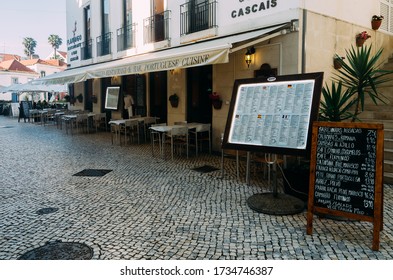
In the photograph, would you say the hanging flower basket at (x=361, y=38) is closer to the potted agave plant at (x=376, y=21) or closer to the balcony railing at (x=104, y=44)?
the potted agave plant at (x=376, y=21)

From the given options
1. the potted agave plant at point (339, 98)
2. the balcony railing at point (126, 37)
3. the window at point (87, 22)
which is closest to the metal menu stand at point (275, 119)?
the potted agave plant at point (339, 98)

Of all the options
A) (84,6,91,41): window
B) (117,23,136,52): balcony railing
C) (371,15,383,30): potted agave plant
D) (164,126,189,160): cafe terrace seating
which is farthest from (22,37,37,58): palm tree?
(371,15,383,30): potted agave plant

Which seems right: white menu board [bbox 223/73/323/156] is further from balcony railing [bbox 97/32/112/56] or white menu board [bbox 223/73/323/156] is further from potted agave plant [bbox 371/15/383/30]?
balcony railing [bbox 97/32/112/56]

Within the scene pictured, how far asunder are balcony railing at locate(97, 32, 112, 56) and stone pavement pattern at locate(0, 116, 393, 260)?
9807 mm

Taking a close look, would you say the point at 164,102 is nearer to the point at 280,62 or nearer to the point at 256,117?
the point at 280,62

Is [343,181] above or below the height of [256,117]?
below

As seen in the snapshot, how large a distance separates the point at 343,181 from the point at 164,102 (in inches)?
385

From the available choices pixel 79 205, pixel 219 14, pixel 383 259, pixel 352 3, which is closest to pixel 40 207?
pixel 79 205

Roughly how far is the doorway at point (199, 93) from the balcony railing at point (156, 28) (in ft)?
6.90

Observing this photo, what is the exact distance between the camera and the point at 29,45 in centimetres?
7200

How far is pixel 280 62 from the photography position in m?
7.96

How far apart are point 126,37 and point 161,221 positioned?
12.0 m

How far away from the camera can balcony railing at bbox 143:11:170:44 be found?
12.1 m

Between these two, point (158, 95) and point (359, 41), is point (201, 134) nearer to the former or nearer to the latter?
point (158, 95)
